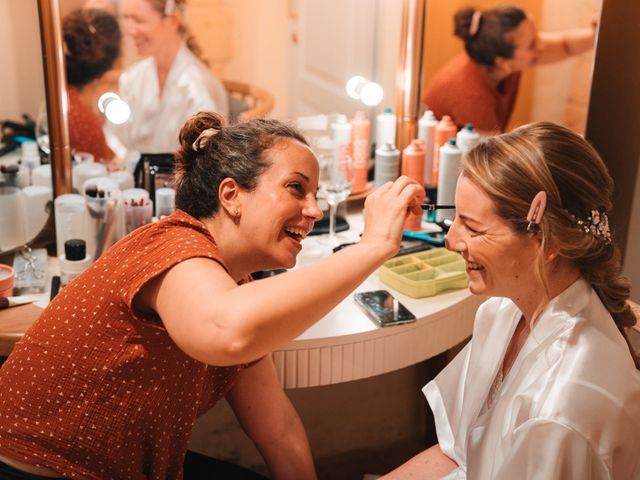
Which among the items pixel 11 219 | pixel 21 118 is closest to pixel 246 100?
pixel 21 118

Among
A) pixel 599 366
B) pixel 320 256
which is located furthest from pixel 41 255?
pixel 599 366

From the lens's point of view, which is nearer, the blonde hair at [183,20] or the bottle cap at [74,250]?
the bottle cap at [74,250]

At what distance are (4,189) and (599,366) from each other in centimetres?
151

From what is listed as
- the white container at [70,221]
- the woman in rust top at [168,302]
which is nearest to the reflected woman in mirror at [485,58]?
the white container at [70,221]

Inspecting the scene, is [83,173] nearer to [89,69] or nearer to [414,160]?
[89,69]

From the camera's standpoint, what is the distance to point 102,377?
1192mm

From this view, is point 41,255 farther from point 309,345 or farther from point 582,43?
point 582,43

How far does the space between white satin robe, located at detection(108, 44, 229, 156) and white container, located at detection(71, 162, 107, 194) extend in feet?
0.70

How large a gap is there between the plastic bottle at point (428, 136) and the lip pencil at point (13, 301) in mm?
1210

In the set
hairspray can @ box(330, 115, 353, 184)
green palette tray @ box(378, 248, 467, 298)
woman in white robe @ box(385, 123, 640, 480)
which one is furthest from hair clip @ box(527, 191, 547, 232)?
hairspray can @ box(330, 115, 353, 184)

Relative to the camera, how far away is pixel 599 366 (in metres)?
1.21

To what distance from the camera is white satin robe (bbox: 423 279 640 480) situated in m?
1.15

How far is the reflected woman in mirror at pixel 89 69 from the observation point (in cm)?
225

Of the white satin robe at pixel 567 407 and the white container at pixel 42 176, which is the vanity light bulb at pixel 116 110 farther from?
the white satin robe at pixel 567 407
